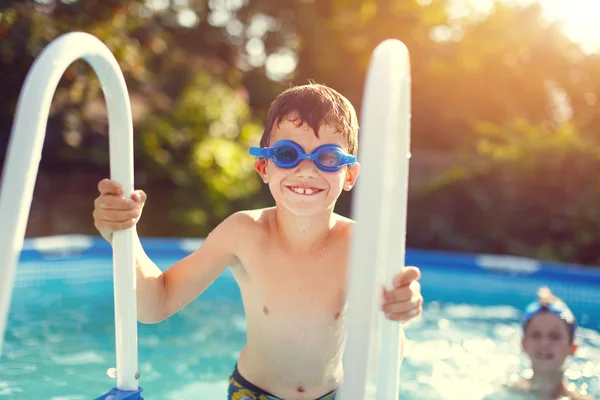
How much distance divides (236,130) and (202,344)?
6.16 meters

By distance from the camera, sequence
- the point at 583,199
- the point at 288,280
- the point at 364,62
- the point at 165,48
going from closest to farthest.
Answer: the point at 288,280 < the point at 583,199 < the point at 165,48 < the point at 364,62

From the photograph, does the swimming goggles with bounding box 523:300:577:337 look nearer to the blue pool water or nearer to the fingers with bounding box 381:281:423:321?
the blue pool water

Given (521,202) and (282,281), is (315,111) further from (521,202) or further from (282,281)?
(521,202)

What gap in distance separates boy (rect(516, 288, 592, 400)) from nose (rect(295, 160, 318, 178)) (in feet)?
8.84

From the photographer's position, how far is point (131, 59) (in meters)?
10.9

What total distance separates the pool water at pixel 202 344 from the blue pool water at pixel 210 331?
0.01 metres

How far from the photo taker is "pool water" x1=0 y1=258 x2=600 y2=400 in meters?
4.64

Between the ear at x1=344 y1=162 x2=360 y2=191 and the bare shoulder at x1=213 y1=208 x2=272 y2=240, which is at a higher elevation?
the ear at x1=344 y1=162 x2=360 y2=191

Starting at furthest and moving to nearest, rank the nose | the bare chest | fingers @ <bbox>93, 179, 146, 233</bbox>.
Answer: the bare chest → the nose → fingers @ <bbox>93, 179, 146, 233</bbox>

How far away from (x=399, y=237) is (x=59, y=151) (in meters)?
10.8

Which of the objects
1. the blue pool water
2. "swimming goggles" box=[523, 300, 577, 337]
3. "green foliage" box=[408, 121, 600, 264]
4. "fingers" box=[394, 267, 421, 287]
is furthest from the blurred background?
"fingers" box=[394, 267, 421, 287]

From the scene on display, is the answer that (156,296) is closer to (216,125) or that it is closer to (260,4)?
(216,125)

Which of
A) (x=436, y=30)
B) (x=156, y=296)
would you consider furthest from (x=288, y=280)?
(x=436, y=30)

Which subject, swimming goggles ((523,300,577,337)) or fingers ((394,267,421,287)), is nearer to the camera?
fingers ((394,267,421,287))
